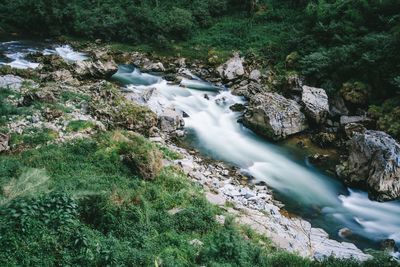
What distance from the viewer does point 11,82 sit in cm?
1661

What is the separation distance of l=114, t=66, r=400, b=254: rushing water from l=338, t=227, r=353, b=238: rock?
133mm

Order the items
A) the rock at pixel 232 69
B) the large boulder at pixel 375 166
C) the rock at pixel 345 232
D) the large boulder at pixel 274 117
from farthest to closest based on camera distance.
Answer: the rock at pixel 232 69, the large boulder at pixel 274 117, the large boulder at pixel 375 166, the rock at pixel 345 232

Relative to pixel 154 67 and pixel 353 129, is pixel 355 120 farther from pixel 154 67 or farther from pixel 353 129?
pixel 154 67

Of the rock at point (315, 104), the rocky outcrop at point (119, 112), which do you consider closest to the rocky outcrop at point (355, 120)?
the rock at point (315, 104)

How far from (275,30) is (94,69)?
14.8 m

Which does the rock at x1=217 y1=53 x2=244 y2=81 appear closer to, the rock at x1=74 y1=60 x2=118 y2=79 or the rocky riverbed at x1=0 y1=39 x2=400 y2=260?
the rocky riverbed at x1=0 y1=39 x2=400 y2=260

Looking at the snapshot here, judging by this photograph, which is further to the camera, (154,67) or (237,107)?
(154,67)

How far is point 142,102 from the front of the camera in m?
17.7

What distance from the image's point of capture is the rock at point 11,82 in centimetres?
1600

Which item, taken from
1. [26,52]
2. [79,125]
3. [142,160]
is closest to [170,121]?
[79,125]

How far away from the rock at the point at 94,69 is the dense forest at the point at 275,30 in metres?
7.69

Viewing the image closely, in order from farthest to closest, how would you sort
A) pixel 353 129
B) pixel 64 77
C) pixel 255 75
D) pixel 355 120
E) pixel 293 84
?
1. pixel 255 75
2. pixel 293 84
3. pixel 64 77
4. pixel 355 120
5. pixel 353 129

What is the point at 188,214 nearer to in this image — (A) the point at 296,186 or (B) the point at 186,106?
(A) the point at 296,186

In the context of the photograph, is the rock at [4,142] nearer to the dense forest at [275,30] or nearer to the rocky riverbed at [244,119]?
the rocky riverbed at [244,119]
